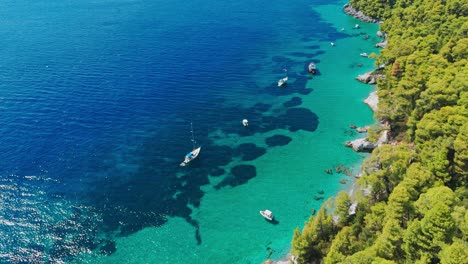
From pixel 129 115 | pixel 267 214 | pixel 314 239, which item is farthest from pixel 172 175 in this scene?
pixel 314 239

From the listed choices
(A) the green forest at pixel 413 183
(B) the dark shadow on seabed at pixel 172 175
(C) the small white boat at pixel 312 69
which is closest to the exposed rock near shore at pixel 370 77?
(A) the green forest at pixel 413 183

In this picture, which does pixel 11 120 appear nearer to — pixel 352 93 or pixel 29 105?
pixel 29 105

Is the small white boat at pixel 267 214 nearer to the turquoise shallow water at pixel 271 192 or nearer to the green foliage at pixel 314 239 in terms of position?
the turquoise shallow water at pixel 271 192

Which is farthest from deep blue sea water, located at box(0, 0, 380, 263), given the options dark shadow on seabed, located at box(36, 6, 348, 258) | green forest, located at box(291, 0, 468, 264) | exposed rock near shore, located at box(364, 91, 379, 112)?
green forest, located at box(291, 0, 468, 264)

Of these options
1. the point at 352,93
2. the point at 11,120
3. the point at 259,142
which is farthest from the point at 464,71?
the point at 11,120

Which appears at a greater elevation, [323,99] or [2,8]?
[2,8]
